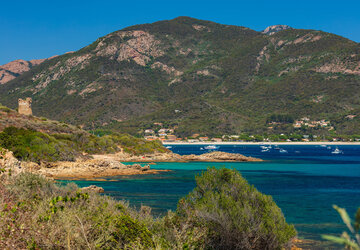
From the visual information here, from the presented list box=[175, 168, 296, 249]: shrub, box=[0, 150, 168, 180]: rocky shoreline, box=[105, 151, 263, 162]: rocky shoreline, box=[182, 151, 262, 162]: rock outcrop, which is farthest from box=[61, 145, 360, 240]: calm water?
box=[182, 151, 262, 162]: rock outcrop

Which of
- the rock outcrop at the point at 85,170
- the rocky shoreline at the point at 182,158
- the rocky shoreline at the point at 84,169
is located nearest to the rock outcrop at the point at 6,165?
the rock outcrop at the point at 85,170

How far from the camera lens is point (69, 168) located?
52.1 metres

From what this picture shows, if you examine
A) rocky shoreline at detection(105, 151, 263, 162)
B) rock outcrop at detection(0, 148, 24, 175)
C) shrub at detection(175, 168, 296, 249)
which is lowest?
rocky shoreline at detection(105, 151, 263, 162)

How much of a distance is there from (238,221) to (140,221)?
3.65m

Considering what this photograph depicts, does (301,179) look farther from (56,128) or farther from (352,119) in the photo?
(352,119)

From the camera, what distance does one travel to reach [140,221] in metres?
14.3

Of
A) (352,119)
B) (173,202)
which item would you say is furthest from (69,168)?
(352,119)

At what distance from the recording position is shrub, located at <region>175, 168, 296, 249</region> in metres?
14.0

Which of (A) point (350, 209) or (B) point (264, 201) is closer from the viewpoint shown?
(B) point (264, 201)

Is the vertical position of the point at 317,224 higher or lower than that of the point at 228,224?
lower

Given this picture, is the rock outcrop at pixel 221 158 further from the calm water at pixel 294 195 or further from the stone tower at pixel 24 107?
the stone tower at pixel 24 107

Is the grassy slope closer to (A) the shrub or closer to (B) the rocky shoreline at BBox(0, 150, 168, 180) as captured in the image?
(B) the rocky shoreline at BBox(0, 150, 168, 180)

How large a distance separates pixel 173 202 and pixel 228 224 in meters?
18.6

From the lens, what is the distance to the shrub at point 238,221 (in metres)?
14.0
